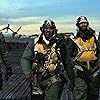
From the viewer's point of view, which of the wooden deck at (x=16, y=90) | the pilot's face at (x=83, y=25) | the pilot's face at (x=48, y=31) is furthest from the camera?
the wooden deck at (x=16, y=90)

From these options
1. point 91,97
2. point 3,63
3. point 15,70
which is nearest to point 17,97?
point 3,63

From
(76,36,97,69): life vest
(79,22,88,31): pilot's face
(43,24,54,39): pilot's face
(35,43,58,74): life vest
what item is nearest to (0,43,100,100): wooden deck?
(76,36,97,69): life vest

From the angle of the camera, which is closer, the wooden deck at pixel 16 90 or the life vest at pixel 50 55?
the life vest at pixel 50 55

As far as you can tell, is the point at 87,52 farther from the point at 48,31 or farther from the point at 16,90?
the point at 16,90

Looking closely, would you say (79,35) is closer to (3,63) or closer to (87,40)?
(87,40)

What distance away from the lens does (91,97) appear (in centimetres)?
912

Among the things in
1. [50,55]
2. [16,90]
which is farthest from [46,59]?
[16,90]

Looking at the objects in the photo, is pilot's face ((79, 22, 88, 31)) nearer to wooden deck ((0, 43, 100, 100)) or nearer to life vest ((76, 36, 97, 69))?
life vest ((76, 36, 97, 69))

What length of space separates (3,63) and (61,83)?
2177 mm

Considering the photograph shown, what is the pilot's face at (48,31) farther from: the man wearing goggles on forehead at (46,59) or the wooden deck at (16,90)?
the wooden deck at (16,90)

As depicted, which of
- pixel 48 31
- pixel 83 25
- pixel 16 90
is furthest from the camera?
pixel 16 90

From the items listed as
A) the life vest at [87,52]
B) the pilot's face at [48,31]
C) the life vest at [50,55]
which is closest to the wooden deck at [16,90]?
the life vest at [87,52]

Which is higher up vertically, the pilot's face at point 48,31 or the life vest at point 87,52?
the pilot's face at point 48,31

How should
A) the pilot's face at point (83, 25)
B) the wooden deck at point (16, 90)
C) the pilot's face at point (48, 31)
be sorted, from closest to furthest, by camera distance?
the pilot's face at point (48, 31) → the pilot's face at point (83, 25) → the wooden deck at point (16, 90)
